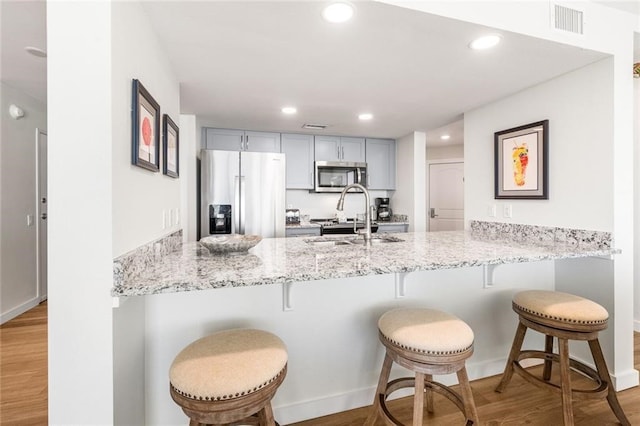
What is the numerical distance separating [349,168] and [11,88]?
3.66 meters

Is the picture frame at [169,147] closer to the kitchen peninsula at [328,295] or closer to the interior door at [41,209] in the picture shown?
the kitchen peninsula at [328,295]

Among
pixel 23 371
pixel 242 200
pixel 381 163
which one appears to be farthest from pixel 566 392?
pixel 23 371

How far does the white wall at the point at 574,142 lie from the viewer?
1784 mm

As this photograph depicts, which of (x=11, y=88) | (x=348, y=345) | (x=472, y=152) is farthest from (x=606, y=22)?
(x=11, y=88)

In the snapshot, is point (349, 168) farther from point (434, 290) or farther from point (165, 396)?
point (165, 396)

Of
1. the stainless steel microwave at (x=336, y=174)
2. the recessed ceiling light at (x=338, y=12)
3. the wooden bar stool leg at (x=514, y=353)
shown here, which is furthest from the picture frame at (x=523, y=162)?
the stainless steel microwave at (x=336, y=174)

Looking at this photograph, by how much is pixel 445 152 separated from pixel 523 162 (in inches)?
124

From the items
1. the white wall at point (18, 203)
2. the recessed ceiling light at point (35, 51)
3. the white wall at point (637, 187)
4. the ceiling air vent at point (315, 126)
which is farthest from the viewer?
the ceiling air vent at point (315, 126)

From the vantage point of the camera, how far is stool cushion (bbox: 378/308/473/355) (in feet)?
3.86

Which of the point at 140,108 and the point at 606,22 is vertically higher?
the point at 606,22

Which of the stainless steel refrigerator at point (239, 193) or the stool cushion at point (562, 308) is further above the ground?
the stainless steel refrigerator at point (239, 193)

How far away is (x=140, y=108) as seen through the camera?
46.5 inches

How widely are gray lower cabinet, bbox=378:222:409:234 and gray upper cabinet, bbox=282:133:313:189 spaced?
3.54ft

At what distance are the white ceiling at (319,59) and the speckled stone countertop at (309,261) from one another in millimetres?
1121
